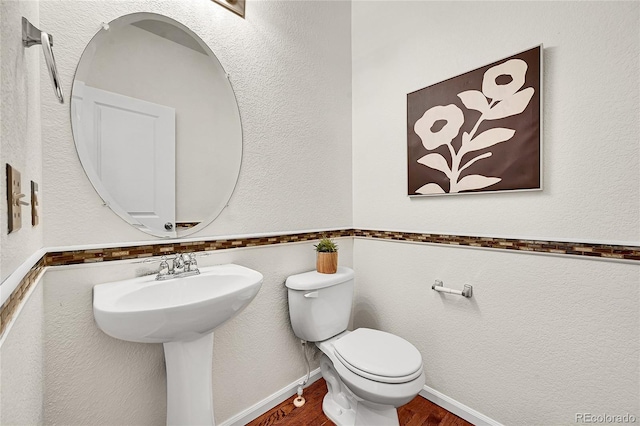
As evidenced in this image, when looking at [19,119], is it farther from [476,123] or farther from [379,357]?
[476,123]

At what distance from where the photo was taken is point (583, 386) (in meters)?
1.13

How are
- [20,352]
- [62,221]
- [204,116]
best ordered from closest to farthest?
[20,352] < [62,221] < [204,116]

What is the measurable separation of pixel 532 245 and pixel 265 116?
1424mm

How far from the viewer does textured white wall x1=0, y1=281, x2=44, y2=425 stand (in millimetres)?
508

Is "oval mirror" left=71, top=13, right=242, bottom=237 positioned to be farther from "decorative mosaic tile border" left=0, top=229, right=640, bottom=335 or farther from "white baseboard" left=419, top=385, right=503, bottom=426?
"white baseboard" left=419, top=385, right=503, bottom=426

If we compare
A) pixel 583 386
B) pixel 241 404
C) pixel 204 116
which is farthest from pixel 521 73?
pixel 241 404

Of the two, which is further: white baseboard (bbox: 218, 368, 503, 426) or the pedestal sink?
white baseboard (bbox: 218, 368, 503, 426)

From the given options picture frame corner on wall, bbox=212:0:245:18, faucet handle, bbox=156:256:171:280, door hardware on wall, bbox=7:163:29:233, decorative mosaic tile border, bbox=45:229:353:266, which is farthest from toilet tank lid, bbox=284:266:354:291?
picture frame corner on wall, bbox=212:0:245:18

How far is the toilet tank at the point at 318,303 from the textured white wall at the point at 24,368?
0.95 m

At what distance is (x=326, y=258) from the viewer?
159cm

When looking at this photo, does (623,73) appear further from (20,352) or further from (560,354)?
(20,352)

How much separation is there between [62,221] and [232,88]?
2.88 feet

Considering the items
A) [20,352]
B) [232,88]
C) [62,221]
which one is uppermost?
[232,88]

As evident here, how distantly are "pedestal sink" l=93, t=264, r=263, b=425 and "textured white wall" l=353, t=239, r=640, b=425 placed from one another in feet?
3.34
